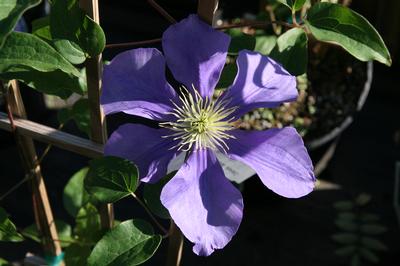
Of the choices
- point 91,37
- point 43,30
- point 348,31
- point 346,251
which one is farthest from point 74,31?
point 346,251

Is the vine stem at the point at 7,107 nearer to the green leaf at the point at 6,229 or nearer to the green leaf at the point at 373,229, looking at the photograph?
the green leaf at the point at 6,229

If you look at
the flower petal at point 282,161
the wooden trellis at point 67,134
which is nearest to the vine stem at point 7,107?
the wooden trellis at point 67,134

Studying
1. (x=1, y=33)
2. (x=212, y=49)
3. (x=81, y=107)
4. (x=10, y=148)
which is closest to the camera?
(x=1, y=33)

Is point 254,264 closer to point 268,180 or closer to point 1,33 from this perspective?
point 268,180

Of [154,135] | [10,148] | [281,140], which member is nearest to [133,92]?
[154,135]

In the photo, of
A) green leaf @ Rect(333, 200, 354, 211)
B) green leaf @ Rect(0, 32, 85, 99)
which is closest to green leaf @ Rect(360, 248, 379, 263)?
green leaf @ Rect(333, 200, 354, 211)

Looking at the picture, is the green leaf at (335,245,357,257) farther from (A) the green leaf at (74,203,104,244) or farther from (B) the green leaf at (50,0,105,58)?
(B) the green leaf at (50,0,105,58)
